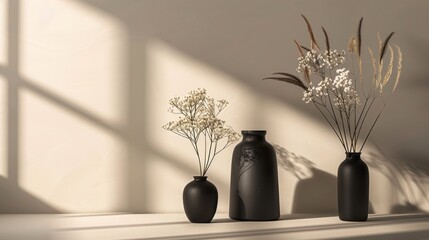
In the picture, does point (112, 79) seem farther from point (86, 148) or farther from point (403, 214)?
point (403, 214)

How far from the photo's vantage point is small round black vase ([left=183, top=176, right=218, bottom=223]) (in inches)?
83.4

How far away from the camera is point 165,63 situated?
2.48 m

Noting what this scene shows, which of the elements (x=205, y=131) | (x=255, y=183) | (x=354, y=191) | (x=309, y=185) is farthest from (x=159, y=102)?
(x=354, y=191)

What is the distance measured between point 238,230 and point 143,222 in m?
0.41

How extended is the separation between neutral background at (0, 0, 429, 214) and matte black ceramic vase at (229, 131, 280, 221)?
251 millimetres

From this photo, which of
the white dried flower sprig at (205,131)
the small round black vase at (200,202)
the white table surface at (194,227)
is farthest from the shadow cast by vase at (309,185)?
the small round black vase at (200,202)

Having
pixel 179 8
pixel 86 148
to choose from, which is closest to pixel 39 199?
pixel 86 148

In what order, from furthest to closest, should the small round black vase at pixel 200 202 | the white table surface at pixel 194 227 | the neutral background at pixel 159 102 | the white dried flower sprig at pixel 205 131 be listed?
the neutral background at pixel 159 102 < the white dried flower sprig at pixel 205 131 < the small round black vase at pixel 200 202 < the white table surface at pixel 194 227

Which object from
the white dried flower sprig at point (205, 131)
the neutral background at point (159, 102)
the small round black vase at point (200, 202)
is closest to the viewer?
the small round black vase at point (200, 202)

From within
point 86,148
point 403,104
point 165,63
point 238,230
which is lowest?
point 238,230

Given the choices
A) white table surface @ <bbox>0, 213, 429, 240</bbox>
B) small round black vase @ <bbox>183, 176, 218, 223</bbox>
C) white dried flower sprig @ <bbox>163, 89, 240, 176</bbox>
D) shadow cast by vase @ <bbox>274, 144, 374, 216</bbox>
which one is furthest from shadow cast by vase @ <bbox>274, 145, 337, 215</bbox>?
small round black vase @ <bbox>183, 176, 218, 223</bbox>

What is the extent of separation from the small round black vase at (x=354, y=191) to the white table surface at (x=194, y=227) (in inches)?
2.0

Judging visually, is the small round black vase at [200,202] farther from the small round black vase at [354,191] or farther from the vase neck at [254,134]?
the small round black vase at [354,191]

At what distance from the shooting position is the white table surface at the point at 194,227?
1821mm
